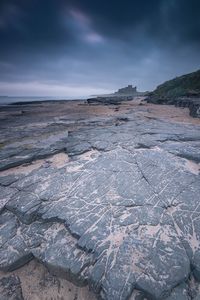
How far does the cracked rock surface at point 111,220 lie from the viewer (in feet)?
7.04

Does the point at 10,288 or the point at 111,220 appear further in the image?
the point at 111,220

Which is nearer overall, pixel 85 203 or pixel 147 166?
pixel 85 203

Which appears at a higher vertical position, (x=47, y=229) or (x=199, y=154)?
(x=199, y=154)

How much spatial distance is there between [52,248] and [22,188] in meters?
1.65

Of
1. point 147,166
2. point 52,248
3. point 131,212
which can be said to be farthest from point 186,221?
point 52,248

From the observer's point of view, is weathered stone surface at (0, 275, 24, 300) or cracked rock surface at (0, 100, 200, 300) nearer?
cracked rock surface at (0, 100, 200, 300)

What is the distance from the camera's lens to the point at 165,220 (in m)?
2.75

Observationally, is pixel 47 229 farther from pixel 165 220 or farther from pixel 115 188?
pixel 165 220

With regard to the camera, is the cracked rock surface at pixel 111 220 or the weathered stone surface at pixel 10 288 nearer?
the cracked rock surface at pixel 111 220

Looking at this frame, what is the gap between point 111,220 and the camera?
2.80 meters

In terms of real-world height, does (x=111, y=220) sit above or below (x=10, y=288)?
→ above

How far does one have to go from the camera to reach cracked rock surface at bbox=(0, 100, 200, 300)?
2.15 meters

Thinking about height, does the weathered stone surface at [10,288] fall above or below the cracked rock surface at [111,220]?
below

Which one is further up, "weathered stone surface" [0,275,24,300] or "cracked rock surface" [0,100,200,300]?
"cracked rock surface" [0,100,200,300]
